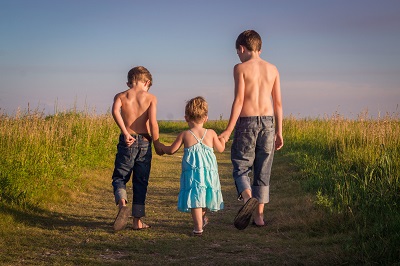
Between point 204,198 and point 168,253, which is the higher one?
point 204,198

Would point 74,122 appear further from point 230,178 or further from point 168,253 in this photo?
point 168,253

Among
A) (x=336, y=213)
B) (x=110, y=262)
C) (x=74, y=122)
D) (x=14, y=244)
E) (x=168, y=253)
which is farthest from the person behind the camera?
(x=74, y=122)

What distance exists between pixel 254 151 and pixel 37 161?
13.3ft

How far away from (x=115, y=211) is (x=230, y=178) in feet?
14.9

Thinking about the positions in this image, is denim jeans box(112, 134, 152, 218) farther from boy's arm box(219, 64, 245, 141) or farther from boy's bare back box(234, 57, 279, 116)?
boy's bare back box(234, 57, 279, 116)

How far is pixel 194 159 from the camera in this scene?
229 inches

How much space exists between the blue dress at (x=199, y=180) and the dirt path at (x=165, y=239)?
41 cm

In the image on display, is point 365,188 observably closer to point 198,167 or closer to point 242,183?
point 242,183

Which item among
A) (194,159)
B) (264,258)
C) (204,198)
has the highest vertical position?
(194,159)

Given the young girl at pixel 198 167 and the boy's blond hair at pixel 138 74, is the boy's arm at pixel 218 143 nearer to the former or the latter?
the young girl at pixel 198 167

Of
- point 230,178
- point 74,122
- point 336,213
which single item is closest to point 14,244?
point 336,213

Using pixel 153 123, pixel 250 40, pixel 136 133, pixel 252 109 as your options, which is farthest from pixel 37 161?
pixel 250 40

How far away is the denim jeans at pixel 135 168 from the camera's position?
6195mm

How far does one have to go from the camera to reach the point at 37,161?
8.35 metres
